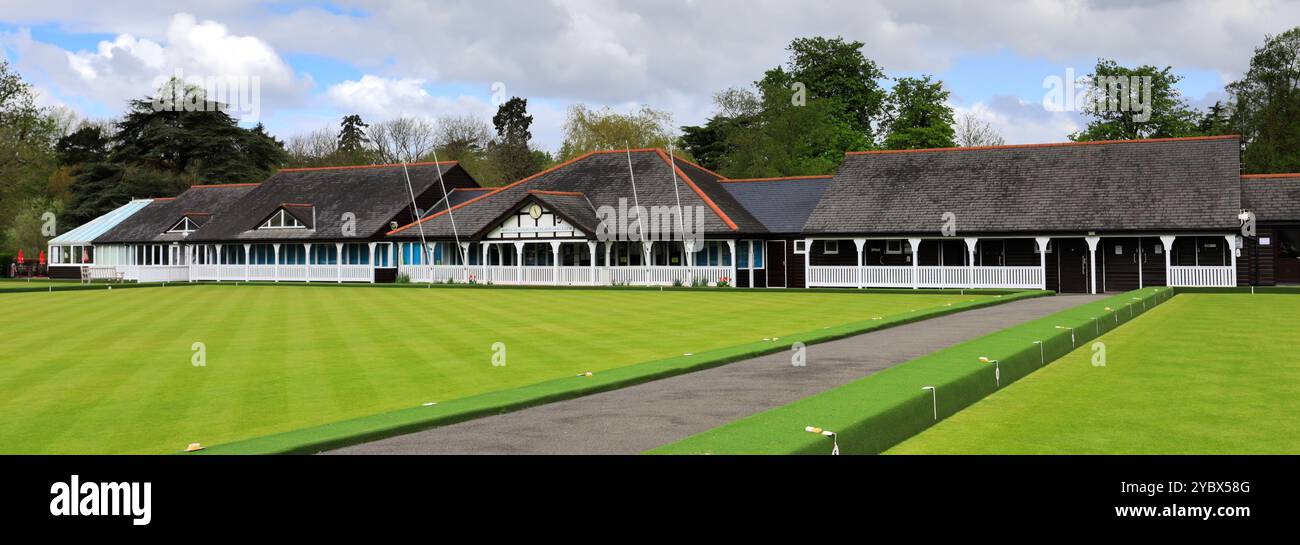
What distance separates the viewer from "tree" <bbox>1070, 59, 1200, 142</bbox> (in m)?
A: 72.2

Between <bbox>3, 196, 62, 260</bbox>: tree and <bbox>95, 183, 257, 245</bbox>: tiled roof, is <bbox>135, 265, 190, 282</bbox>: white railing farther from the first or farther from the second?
<bbox>3, 196, 62, 260</bbox>: tree

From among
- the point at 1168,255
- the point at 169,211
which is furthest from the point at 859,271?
the point at 169,211

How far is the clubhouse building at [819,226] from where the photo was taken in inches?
1781

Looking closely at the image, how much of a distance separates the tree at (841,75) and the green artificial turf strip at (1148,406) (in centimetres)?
6268

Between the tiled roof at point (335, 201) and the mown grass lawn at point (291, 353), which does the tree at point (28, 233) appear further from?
the mown grass lawn at point (291, 353)

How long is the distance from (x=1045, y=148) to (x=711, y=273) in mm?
15954

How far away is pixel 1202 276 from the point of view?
4328 cm

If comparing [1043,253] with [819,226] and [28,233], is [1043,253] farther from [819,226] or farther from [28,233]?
[28,233]

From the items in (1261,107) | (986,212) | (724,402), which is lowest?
(724,402)

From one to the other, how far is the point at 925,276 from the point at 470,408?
39.0 meters

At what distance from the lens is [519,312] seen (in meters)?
29.6

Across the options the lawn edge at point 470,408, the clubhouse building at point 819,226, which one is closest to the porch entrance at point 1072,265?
the clubhouse building at point 819,226
